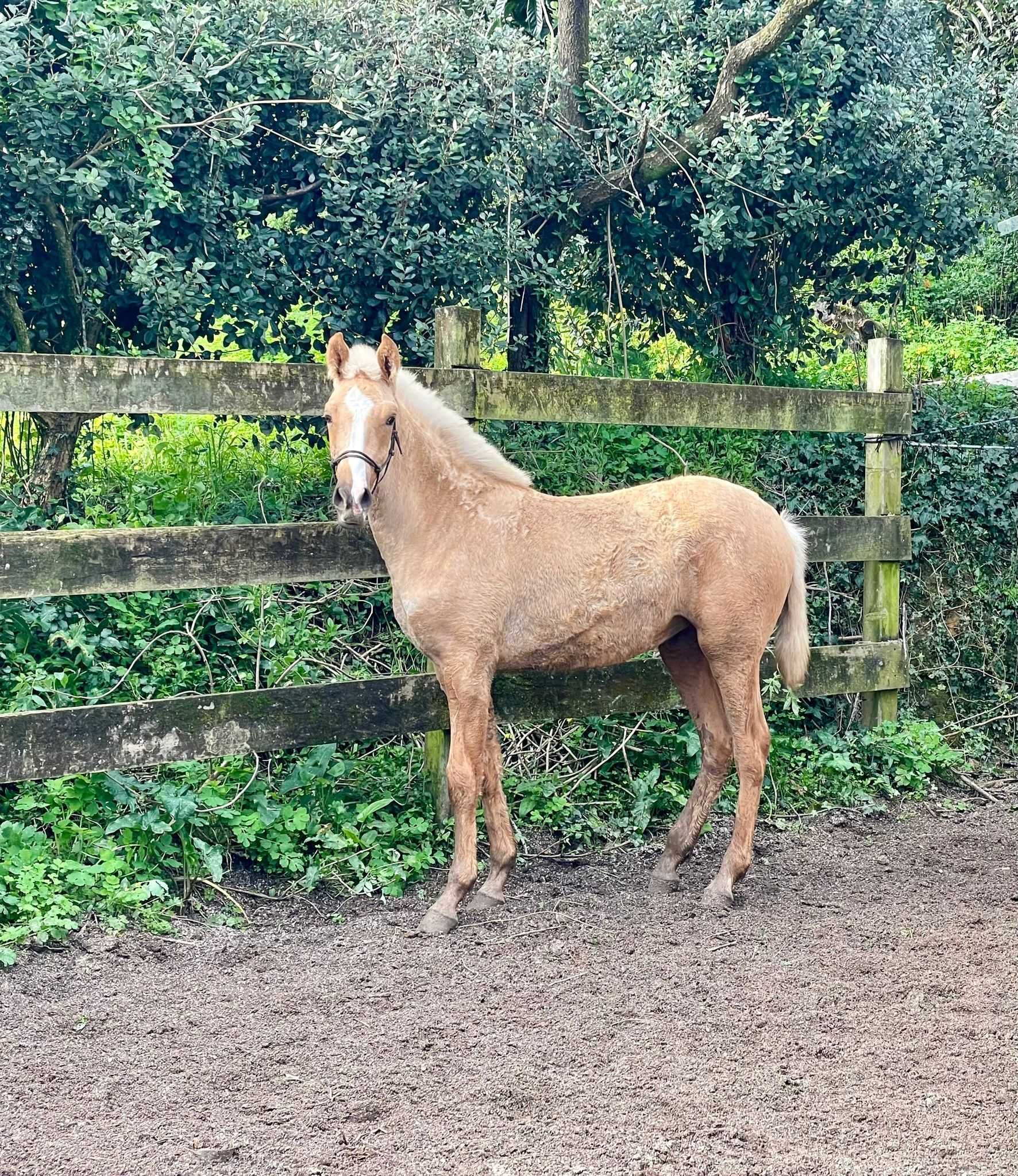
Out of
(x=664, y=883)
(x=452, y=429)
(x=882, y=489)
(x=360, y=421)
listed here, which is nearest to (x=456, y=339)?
(x=452, y=429)

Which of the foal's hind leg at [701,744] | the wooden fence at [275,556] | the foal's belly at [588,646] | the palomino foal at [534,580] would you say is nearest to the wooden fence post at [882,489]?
the wooden fence at [275,556]

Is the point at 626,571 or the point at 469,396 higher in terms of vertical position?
the point at 469,396

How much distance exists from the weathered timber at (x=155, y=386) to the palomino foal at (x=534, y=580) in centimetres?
38

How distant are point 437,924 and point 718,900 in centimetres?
118

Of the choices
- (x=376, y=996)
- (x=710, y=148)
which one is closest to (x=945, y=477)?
(x=710, y=148)

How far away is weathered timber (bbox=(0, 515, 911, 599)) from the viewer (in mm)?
4164

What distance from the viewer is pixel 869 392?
6.42 meters

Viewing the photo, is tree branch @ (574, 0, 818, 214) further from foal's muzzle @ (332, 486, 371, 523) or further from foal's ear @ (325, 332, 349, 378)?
foal's muzzle @ (332, 486, 371, 523)

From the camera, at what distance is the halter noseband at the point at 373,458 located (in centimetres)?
402

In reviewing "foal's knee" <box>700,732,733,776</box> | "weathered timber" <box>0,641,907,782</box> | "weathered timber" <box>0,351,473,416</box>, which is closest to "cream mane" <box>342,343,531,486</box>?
"weathered timber" <box>0,351,473,416</box>

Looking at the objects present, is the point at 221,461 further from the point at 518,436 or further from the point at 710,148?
the point at 710,148

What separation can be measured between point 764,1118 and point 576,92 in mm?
5548

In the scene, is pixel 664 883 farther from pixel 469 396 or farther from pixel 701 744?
pixel 469 396

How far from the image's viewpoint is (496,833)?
15.4 ft
